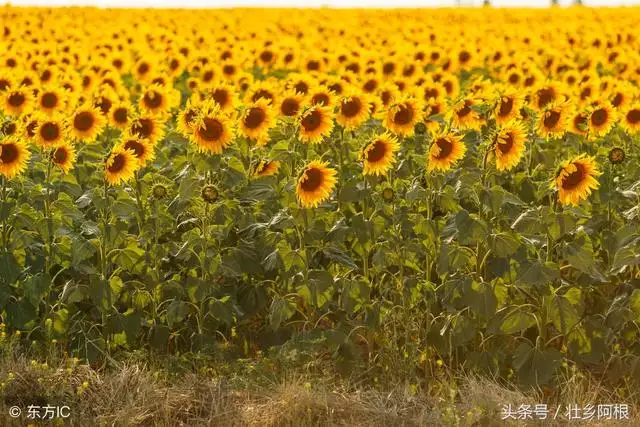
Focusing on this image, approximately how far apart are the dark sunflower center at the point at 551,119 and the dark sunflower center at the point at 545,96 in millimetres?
1365

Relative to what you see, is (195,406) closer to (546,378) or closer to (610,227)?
(546,378)

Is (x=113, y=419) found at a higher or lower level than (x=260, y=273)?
lower

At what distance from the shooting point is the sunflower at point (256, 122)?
29.2 feet

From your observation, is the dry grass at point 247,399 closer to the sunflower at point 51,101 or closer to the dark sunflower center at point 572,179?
the dark sunflower center at point 572,179

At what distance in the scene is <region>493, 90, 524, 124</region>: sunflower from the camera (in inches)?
352

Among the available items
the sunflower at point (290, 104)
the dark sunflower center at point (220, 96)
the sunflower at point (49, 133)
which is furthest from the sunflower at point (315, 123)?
the sunflower at point (49, 133)

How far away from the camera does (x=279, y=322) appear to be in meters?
7.90

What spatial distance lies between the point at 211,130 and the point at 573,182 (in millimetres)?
2457

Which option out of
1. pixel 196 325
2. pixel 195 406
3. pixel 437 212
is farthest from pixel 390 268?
pixel 195 406

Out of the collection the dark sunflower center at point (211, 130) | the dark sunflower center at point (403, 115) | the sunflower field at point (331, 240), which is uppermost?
the dark sunflower center at point (403, 115)

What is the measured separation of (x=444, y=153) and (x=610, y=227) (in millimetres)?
1337

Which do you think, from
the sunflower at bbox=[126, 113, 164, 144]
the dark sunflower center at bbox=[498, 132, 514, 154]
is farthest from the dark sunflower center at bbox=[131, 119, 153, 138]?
the dark sunflower center at bbox=[498, 132, 514, 154]

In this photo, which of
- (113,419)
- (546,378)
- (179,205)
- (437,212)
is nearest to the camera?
(113,419)

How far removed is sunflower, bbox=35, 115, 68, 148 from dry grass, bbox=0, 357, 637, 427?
1772 mm
